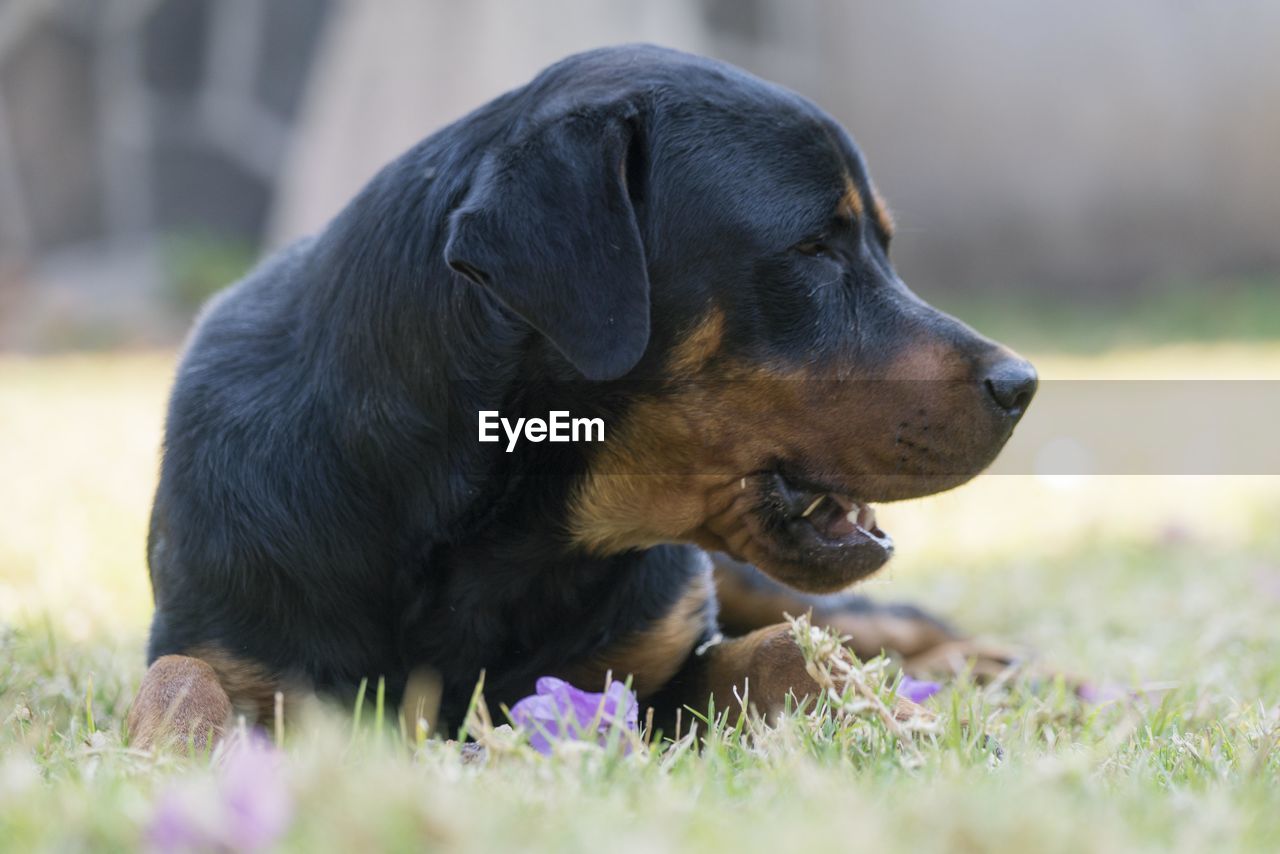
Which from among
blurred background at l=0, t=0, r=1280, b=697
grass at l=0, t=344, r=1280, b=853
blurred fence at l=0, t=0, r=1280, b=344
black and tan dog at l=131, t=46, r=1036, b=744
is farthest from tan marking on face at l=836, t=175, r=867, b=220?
blurred fence at l=0, t=0, r=1280, b=344

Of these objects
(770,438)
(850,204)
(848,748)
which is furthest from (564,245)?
(848,748)

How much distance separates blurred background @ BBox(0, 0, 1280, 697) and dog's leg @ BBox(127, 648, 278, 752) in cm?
492

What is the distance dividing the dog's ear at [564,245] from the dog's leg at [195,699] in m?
0.74

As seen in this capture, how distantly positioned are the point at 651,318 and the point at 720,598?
1.12 m

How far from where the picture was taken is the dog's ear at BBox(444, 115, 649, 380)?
2.19 m

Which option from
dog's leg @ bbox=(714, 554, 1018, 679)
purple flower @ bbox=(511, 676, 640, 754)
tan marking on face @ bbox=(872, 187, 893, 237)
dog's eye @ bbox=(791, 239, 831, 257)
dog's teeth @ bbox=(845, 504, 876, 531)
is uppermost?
tan marking on face @ bbox=(872, 187, 893, 237)

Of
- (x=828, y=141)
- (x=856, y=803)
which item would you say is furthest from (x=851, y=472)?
(x=856, y=803)

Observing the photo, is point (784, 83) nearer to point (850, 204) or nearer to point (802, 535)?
point (850, 204)

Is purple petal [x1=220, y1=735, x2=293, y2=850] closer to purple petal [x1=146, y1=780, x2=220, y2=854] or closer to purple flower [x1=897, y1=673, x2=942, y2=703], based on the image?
purple petal [x1=146, y1=780, x2=220, y2=854]

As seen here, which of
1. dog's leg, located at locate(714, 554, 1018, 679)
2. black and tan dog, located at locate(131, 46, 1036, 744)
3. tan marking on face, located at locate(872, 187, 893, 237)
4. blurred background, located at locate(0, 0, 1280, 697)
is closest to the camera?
black and tan dog, located at locate(131, 46, 1036, 744)

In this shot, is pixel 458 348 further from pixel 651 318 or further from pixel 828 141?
pixel 828 141

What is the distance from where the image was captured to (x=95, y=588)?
3982mm

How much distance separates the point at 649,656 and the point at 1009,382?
2.64ft

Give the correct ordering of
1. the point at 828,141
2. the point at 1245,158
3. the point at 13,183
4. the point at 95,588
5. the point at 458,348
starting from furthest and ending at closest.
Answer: the point at 1245,158
the point at 13,183
the point at 95,588
the point at 828,141
the point at 458,348
